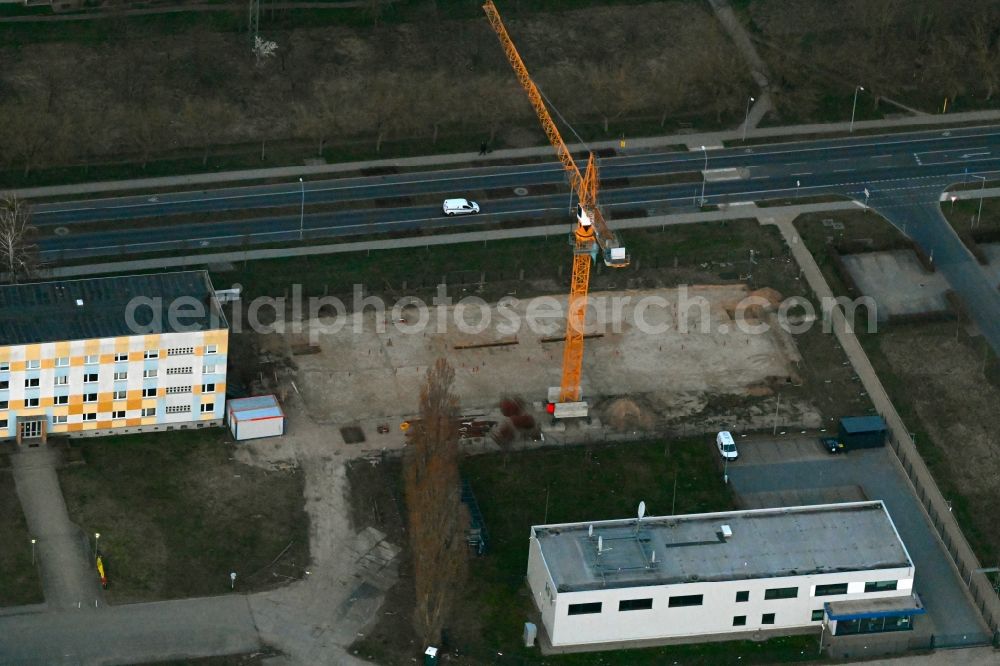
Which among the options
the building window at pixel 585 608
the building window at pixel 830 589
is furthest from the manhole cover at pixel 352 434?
the building window at pixel 830 589

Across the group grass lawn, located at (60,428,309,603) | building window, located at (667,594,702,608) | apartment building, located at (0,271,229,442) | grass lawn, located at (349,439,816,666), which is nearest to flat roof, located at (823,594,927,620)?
grass lawn, located at (349,439,816,666)

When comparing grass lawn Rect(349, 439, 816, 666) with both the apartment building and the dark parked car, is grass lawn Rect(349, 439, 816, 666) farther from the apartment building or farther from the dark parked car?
the apartment building

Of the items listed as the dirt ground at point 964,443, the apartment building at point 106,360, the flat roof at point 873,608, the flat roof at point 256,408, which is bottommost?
the flat roof at point 873,608

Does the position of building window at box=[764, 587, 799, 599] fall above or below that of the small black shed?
below

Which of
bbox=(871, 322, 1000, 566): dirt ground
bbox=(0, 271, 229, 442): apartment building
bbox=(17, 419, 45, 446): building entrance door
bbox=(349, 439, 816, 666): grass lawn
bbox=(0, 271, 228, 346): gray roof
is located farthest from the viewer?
bbox=(0, 271, 228, 346): gray roof

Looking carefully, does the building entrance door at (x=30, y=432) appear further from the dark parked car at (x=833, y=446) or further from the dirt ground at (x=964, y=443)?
the dirt ground at (x=964, y=443)

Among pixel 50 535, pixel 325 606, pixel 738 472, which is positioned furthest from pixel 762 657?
pixel 50 535
